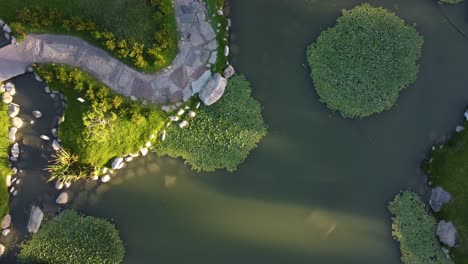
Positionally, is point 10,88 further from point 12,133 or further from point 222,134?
point 222,134

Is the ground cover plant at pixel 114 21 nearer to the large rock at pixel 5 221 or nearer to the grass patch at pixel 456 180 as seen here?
the large rock at pixel 5 221

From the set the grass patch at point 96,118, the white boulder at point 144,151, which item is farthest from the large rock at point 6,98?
the white boulder at point 144,151

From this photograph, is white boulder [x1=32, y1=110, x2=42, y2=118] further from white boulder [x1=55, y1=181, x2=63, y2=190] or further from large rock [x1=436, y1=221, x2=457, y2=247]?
large rock [x1=436, y1=221, x2=457, y2=247]

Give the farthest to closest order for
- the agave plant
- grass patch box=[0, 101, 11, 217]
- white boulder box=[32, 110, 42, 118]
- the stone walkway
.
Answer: white boulder box=[32, 110, 42, 118], grass patch box=[0, 101, 11, 217], the stone walkway, the agave plant

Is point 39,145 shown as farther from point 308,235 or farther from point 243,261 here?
point 308,235

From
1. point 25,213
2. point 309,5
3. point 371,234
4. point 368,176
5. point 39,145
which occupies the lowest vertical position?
point 25,213

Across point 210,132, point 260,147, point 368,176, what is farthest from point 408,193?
point 210,132

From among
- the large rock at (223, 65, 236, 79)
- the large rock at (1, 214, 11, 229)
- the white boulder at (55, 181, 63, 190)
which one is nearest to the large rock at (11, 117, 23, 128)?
the white boulder at (55, 181, 63, 190)
